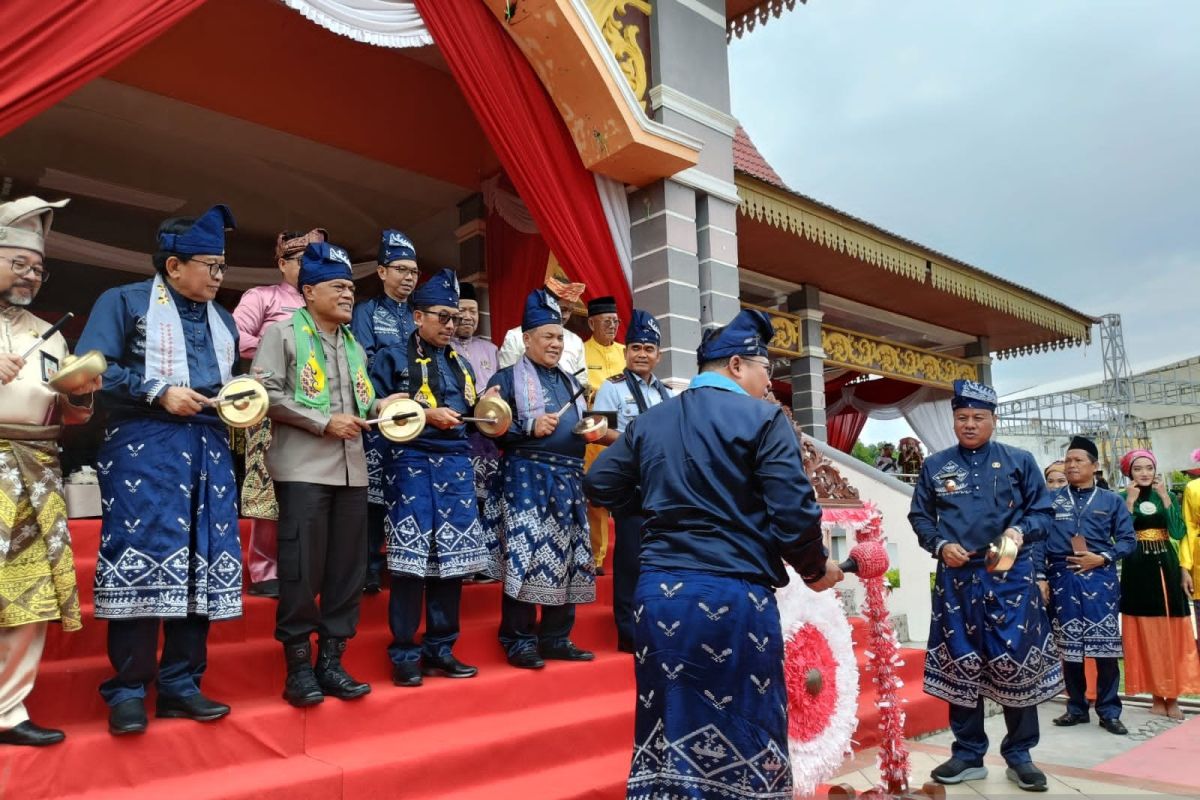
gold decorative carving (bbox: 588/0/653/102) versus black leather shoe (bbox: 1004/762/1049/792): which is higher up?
gold decorative carving (bbox: 588/0/653/102)

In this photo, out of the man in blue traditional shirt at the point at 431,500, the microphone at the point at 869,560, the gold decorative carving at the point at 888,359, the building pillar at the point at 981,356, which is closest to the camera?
the microphone at the point at 869,560

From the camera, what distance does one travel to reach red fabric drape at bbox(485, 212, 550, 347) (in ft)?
23.9

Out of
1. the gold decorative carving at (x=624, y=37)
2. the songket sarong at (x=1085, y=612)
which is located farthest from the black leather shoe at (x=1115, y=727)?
the gold decorative carving at (x=624, y=37)

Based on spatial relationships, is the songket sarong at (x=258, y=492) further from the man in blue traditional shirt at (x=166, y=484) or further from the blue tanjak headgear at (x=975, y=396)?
the blue tanjak headgear at (x=975, y=396)

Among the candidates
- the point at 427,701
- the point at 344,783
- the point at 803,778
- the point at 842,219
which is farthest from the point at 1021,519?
the point at 842,219

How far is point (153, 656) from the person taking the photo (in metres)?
2.70

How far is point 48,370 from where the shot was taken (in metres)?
2.72

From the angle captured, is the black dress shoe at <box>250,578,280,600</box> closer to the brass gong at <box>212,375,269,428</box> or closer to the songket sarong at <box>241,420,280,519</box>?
the songket sarong at <box>241,420,280,519</box>

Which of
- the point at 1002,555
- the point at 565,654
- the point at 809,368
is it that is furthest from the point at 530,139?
the point at 809,368

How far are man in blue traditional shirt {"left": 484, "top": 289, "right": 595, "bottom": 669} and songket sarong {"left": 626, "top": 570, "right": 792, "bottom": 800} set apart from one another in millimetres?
1397

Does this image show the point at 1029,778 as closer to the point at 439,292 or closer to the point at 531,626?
the point at 531,626

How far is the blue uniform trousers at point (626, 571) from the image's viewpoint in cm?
402

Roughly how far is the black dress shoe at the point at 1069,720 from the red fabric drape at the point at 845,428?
1059cm

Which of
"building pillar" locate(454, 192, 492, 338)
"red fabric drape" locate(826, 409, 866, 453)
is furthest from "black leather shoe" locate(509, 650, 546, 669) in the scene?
"red fabric drape" locate(826, 409, 866, 453)
